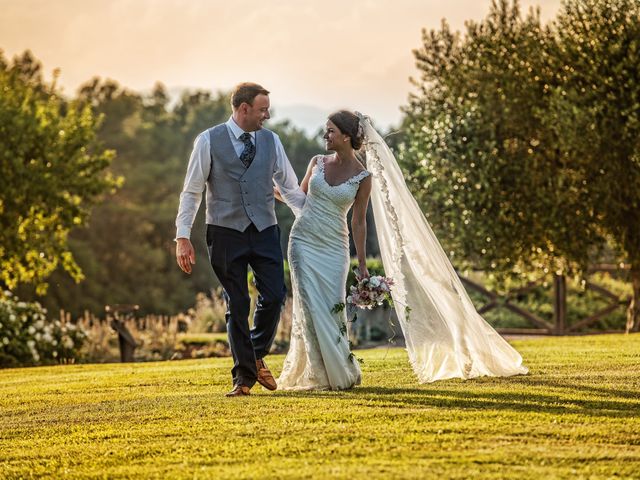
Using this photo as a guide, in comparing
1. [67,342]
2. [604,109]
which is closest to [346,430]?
[67,342]

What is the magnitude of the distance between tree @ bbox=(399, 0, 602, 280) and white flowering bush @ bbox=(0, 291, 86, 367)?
6826 millimetres

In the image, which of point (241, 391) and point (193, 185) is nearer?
point (193, 185)

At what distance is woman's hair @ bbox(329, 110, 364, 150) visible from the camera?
30.8 ft

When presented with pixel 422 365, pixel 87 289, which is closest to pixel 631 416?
pixel 422 365

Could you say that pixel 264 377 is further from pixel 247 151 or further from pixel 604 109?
pixel 604 109

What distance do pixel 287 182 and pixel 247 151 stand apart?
2.09 feet

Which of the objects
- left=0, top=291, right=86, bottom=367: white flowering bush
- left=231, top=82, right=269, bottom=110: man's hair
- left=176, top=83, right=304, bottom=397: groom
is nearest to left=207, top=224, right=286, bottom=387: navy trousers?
left=176, top=83, right=304, bottom=397: groom

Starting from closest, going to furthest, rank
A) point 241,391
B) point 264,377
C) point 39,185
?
point 241,391 < point 264,377 < point 39,185

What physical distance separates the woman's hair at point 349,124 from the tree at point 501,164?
10.8 meters

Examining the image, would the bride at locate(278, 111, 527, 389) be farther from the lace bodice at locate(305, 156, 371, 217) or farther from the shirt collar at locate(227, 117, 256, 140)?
the shirt collar at locate(227, 117, 256, 140)

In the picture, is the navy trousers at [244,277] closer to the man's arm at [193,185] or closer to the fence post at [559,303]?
the man's arm at [193,185]

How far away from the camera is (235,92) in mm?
9039

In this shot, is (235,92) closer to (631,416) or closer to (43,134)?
(631,416)

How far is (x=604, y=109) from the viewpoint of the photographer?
19391 millimetres
